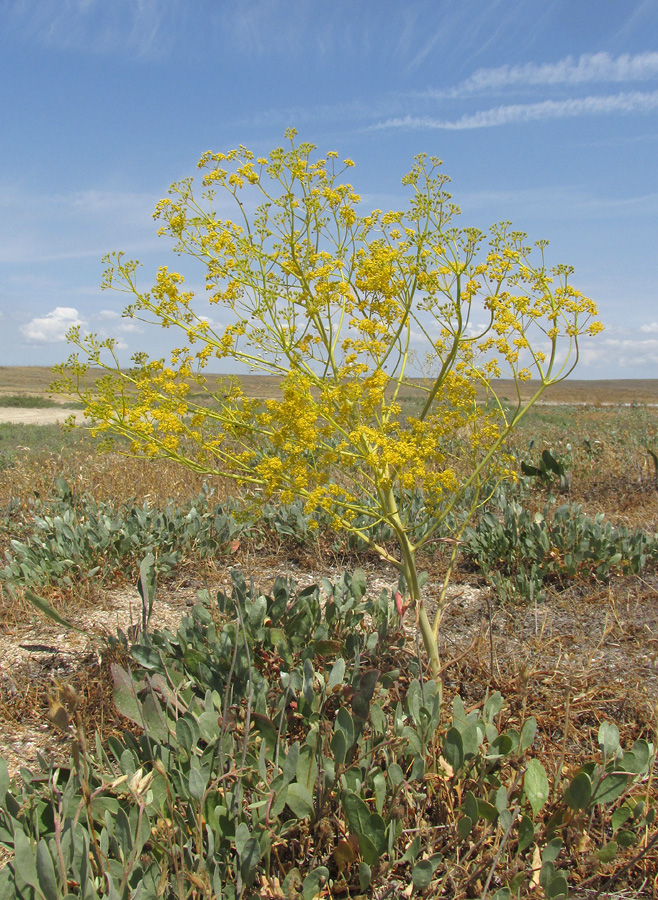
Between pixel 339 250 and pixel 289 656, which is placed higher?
pixel 339 250

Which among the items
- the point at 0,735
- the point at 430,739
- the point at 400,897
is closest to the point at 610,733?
the point at 430,739

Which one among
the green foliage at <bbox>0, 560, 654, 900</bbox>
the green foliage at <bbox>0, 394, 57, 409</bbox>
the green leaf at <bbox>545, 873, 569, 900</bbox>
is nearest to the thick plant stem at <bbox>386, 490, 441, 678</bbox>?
the green foliage at <bbox>0, 560, 654, 900</bbox>

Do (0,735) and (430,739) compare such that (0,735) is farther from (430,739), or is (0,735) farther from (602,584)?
(602,584)

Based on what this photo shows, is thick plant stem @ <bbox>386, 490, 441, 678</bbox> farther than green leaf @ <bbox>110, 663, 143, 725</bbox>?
Yes

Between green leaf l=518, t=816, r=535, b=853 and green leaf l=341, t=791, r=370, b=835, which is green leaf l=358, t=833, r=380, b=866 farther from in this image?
green leaf l=518, t=816, r=535, b=853

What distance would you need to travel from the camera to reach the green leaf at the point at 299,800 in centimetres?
168

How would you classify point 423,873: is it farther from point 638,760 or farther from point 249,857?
point 638,760

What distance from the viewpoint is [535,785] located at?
5.93 feet

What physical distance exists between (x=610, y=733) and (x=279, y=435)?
1.44 meters

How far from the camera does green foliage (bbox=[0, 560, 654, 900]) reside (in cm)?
152

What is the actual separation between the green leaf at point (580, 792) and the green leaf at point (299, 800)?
2.40 feet

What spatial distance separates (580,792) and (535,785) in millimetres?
124

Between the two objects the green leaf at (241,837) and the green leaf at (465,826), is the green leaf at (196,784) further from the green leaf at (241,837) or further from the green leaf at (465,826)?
the green leaf at (465,826)

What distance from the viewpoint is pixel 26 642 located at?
3.27 meters
